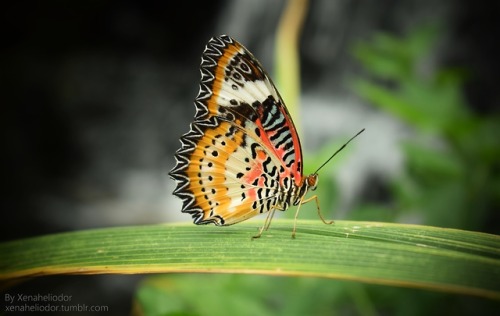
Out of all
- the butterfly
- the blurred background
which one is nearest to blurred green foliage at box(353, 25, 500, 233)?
the butterfly

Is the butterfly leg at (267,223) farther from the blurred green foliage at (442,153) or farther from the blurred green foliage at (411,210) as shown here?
the blurred green foliage at (442,153)

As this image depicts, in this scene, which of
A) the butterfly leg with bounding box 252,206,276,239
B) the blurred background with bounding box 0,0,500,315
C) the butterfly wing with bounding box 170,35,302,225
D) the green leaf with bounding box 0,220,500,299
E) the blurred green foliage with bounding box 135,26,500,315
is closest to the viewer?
the green leaf with bounding box 0,220,500,299

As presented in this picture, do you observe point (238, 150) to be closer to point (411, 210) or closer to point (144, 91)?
point (411, 210)

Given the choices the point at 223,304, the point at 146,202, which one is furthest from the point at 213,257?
the point at 146,202

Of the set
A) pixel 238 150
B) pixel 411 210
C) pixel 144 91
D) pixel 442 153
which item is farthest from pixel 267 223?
pixel 144 91

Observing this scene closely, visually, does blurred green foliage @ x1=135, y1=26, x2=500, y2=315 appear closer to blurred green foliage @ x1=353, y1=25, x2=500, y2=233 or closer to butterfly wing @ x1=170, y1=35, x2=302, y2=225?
blurred green foliage @ x1=353, y1=25, x2=500, y2=233

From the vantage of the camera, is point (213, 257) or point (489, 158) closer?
point (213, 257)

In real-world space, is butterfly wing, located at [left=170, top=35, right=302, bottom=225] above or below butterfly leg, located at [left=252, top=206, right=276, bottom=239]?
above

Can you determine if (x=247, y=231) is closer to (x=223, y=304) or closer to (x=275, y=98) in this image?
(x=275, y=98)

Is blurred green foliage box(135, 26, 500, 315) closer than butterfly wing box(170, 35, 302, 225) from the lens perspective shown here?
No
